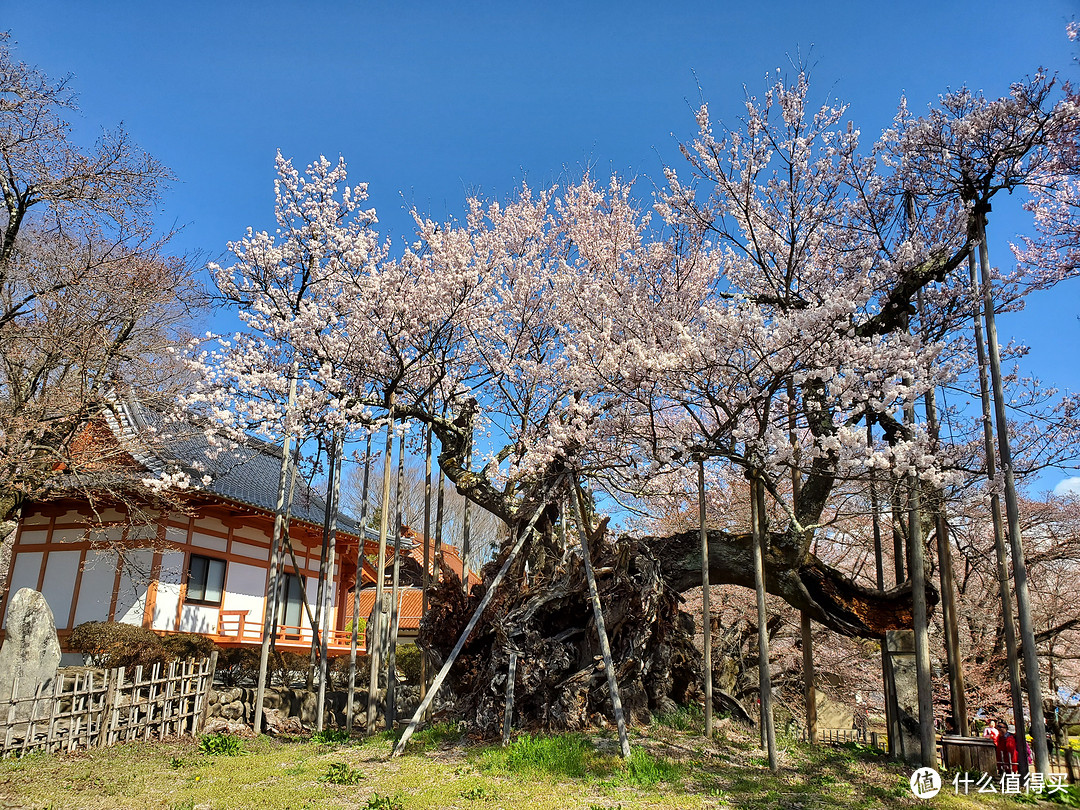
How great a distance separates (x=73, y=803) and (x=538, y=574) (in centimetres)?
685

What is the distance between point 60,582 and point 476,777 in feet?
41.0

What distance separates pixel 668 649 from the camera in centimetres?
1090

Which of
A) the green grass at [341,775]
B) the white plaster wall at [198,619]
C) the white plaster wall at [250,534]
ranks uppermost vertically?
the white plaster wall at [250,534]

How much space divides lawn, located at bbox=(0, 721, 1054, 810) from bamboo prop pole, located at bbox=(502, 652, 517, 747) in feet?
0.65

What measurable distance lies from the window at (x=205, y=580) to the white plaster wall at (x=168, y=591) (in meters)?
0.34

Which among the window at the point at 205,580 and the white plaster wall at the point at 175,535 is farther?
the window at the point at 205,580

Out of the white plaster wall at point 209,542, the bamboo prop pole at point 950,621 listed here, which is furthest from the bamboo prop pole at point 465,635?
the white plaster wall at point 209,542

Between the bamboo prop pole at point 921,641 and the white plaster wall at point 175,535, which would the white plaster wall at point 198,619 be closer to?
the white plaster wall at point 175,535

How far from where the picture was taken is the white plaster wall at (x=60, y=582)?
14680 millimetres

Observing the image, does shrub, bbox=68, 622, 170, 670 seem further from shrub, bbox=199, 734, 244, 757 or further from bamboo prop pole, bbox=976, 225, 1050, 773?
bamboo prop pole, bbox=976, 225, 1050, 773

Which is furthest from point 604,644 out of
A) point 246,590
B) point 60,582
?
point 60,582

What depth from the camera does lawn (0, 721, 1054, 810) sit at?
6500 mm

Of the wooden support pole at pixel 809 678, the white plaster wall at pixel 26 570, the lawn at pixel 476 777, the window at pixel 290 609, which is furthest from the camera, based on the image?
the window at pixel 290 609

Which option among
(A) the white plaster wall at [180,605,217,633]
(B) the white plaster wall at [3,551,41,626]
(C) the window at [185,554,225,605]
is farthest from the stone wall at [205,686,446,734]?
(B) the white plaster wall at [3,551,41,626]
